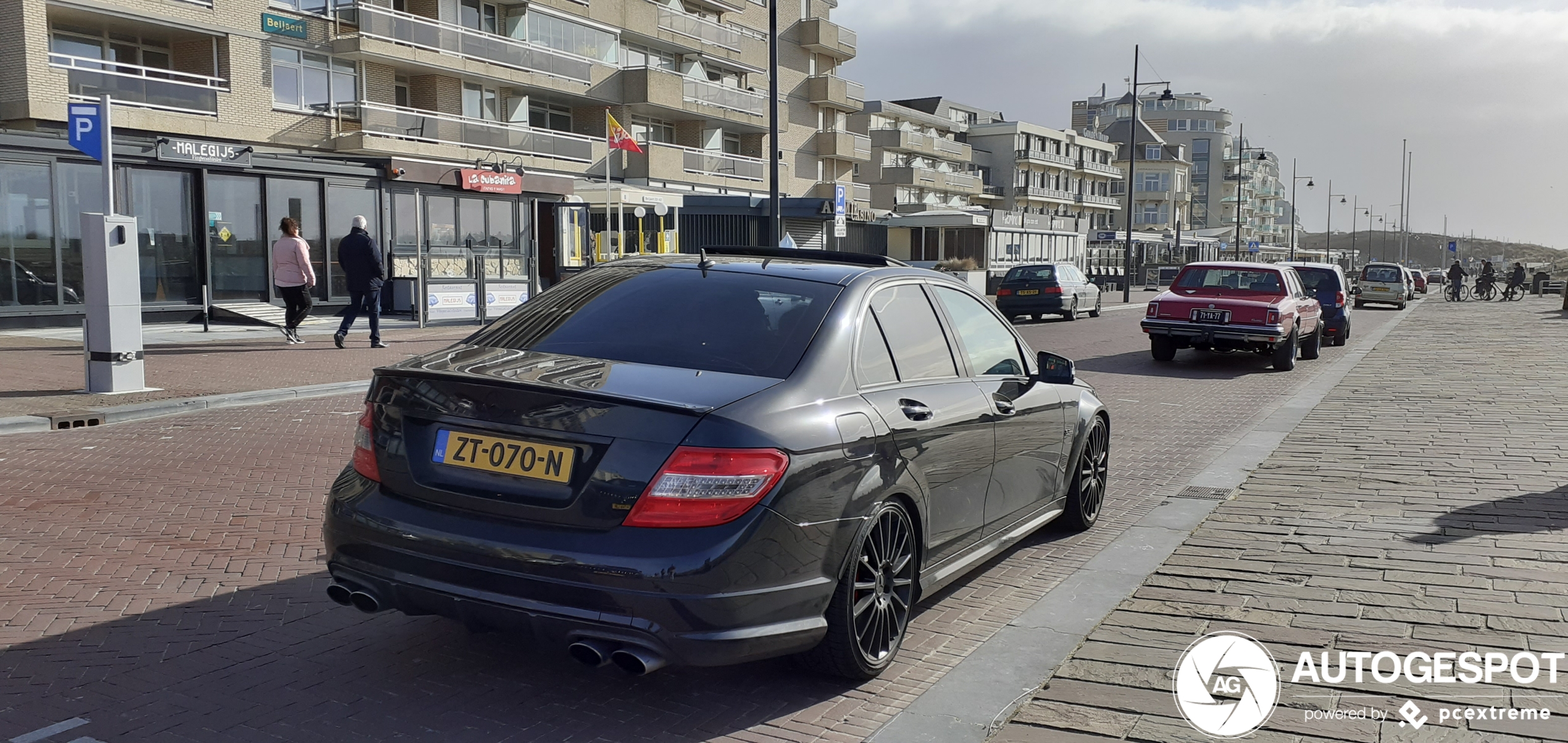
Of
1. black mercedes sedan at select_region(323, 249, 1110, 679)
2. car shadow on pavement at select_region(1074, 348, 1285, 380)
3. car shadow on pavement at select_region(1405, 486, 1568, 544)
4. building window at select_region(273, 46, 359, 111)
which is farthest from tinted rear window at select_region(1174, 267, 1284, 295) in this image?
building window at select_region(273, 46, 359, 111)

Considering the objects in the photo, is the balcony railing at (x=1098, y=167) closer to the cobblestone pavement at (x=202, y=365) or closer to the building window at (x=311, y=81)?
the building window at (x=311, y=81)

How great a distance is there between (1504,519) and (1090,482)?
2.33 metres

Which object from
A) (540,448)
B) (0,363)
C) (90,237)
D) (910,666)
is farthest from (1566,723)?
(0,363)

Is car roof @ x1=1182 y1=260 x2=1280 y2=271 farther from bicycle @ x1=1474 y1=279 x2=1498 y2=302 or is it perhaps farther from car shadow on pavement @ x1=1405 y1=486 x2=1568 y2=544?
bicycle @ x1=1474 y1=279 x2=1498 y2=302

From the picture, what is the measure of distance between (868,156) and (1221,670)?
57995 mm

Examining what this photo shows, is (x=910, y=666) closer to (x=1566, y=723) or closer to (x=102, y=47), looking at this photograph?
(x=1566, y=723)

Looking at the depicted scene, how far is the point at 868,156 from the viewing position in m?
60.6

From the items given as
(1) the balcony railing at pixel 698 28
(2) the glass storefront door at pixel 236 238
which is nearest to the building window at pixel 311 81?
(2) the glass storefront door at pixel 236 238

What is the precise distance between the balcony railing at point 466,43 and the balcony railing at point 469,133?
186 cm

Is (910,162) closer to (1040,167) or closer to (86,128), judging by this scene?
(1040,167)

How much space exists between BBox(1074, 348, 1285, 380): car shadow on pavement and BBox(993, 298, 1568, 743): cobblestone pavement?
219 inches

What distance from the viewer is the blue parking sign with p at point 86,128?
12403mm

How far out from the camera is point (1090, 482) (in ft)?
20.4

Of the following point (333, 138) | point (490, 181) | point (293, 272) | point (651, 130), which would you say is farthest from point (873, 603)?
point (651, 130)
